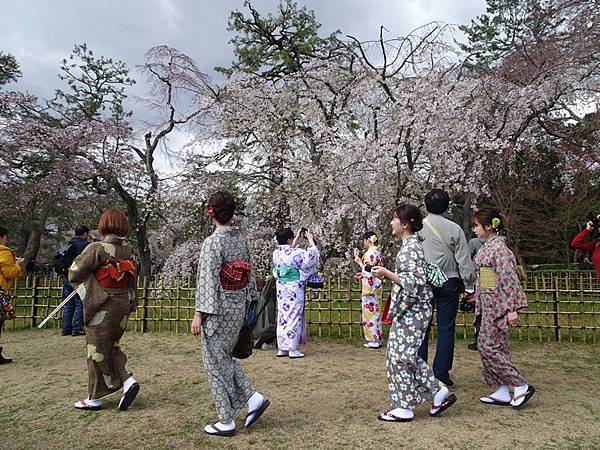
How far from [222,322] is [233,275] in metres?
0.33

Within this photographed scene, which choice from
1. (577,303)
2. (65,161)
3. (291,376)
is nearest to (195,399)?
(291,376)

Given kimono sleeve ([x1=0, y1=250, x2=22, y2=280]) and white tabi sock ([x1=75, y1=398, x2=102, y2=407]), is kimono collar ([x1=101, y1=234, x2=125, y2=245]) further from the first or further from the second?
kimono sleeve ([x1=0, y1=250, x2=22, y2=280])

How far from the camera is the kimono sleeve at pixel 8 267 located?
17.3 feet

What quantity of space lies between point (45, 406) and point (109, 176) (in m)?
10.7

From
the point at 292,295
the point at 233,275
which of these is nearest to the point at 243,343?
the point at 233,275

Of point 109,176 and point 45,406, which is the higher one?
point 109,176

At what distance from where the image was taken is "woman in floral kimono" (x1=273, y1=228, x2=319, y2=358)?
226 inches

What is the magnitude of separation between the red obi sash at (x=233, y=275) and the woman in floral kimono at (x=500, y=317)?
1992mm

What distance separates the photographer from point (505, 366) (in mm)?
3609

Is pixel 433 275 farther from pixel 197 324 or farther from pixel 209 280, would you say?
pixel 197 324

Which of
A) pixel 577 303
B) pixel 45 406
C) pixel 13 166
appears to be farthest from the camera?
pixel 13 166

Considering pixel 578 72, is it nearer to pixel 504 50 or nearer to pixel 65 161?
pixel 504 50

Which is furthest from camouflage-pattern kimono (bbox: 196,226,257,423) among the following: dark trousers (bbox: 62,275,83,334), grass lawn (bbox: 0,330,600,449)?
dark trousers (bbox: 62,275,83,334)

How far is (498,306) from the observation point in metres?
3.67
